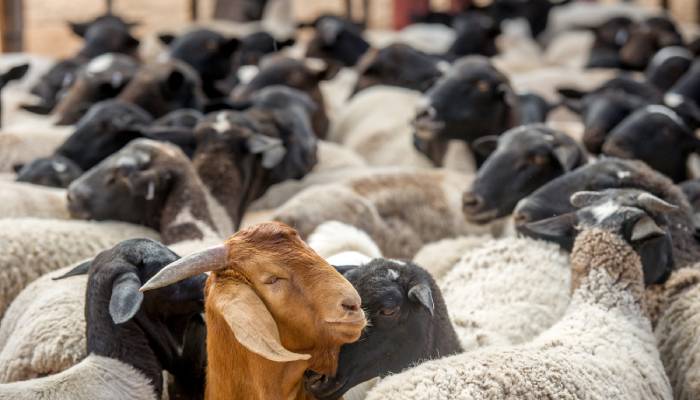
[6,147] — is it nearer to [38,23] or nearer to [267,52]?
[267,52]

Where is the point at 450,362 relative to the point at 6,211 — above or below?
above

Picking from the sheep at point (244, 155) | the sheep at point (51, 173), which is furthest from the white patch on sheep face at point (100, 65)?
the sheep at point (51, 173)

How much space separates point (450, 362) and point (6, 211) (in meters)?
2.65

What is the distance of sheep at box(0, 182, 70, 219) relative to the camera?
541 cm

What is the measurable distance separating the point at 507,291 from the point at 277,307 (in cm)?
161

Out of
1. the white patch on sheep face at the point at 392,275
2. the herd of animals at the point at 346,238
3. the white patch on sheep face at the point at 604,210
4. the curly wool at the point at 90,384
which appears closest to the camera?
the herd of animals at the point at 346,238

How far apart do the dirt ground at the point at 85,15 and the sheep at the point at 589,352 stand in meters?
11.6

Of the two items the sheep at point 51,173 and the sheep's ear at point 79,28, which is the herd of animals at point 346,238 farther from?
the sheep's ear at point 79,28

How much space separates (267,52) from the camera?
37.8 ft

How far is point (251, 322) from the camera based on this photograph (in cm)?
304

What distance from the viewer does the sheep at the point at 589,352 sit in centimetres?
332

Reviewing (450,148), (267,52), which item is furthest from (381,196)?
(267,52)

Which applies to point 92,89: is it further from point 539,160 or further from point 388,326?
point 388,326

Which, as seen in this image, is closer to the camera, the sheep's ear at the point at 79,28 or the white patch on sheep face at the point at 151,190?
the white patch on sheep face at the point at 151,190
